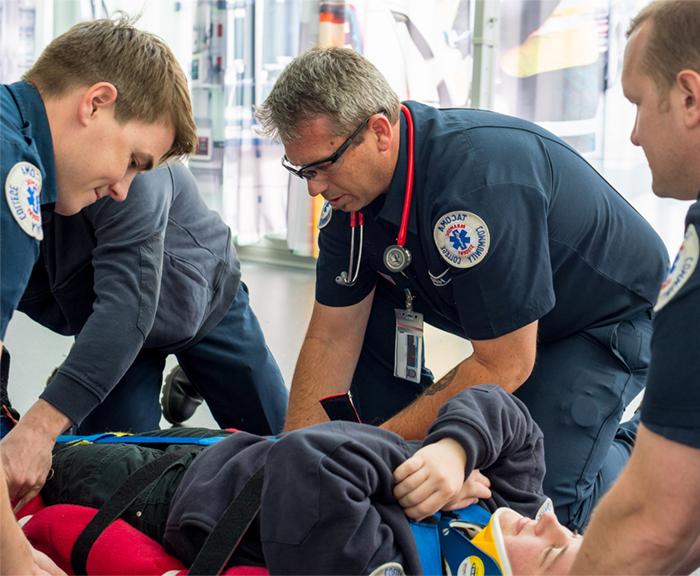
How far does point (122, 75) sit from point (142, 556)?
2.76 feet

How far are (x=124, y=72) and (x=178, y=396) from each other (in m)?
1.48

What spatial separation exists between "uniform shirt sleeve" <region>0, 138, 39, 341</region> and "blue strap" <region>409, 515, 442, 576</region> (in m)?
0.72

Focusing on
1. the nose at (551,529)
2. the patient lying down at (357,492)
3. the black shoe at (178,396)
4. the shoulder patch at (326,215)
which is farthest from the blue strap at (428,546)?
the black shoe at (178,396)

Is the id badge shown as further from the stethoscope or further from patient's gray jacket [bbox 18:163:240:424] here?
patient's gray jacket [bbox 18:163:240:424]

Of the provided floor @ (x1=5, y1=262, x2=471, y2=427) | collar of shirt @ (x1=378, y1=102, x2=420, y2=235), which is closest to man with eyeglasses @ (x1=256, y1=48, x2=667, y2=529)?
collar of shirt @ (x1=378, y1=102, x2=420, y2=235)

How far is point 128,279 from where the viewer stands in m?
1.98

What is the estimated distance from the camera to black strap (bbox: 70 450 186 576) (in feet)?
5.13

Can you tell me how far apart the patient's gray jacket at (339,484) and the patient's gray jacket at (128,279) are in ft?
1.34

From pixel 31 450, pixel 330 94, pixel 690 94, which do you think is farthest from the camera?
pixel 330 94

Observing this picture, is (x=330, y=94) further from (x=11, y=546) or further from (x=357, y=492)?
(x=11, y=546)

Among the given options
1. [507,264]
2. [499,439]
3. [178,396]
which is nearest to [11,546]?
[499,439]

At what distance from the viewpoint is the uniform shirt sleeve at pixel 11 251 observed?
54.1 inches

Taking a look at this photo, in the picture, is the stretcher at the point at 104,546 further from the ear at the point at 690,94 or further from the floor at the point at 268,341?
the floor at the point at 268,341

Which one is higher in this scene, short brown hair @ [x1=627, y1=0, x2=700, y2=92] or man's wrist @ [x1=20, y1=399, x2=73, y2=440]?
short brown hair @ [x1=627, y1=0, x2=700, y2=92]
